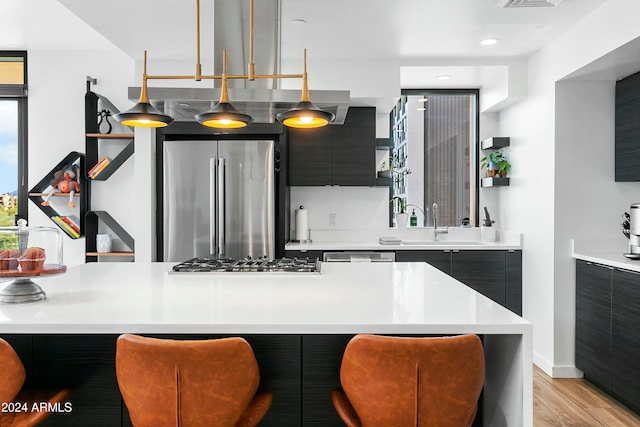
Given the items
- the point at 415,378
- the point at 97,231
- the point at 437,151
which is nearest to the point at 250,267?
the point at 415,378

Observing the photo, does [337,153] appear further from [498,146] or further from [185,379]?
[185,379]

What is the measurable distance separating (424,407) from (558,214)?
274 cm

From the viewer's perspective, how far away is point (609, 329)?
327 cm

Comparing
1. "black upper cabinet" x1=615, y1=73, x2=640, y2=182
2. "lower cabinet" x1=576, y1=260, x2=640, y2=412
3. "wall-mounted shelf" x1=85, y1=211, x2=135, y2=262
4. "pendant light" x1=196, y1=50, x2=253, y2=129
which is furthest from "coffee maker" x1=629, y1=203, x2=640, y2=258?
"wall-mounted shelf" x1=85, y1=211, x2=135, y2=262

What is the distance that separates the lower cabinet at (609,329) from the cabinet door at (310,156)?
7.31ft

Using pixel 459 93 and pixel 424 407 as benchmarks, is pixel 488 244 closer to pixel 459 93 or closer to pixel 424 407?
pixel 459 93

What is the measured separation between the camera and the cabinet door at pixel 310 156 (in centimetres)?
461

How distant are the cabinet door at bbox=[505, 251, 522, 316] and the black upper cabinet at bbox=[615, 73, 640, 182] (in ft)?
3.43

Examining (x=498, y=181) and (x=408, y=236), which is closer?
(x=498, y=181)

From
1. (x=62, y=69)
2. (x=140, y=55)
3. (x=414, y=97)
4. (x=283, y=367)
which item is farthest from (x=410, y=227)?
(x=62, y=69)

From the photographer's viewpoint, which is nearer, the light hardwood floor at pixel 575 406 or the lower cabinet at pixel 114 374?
the lower cabinet at pixel 114 374

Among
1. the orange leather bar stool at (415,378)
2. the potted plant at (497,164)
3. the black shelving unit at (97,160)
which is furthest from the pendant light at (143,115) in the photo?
the potted plant at (497,164)

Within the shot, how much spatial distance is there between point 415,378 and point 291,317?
1.50 feet

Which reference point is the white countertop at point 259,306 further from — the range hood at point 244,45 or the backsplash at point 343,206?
the backsplash at point 343,206
